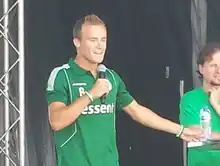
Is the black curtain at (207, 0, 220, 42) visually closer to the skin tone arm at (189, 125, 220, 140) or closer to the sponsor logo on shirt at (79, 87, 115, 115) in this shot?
the skin tone arm at (189, 125, 220, 140)

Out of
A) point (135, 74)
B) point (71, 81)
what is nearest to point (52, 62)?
point (135, 74)

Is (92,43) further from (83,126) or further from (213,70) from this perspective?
(213,70)

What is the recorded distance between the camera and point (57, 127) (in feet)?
10.3

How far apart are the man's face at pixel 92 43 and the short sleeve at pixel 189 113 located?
62 cm

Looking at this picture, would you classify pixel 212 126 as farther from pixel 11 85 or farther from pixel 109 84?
pixel 11 85

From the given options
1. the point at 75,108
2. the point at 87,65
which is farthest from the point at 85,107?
the point at 87,65

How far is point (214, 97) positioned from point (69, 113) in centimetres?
89

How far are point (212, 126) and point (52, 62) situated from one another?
1546mm

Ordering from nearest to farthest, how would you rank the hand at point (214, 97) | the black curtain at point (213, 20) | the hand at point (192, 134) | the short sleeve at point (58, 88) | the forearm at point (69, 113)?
the forearm at point (69, 113) < the short sleeve at point (58, 88) < the hand at point (192, 134) < the hand at point (214, 97) < the black curtain at point (213, 20)

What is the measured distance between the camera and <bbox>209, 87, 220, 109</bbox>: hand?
11.7 ft

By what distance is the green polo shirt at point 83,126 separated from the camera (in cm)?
321

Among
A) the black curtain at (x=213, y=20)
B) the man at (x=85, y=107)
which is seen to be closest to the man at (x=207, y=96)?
the man at (x=85, y=107)

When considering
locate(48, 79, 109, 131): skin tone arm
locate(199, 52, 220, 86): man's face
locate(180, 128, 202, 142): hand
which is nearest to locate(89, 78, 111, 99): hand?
locate(48, 79, 109, 131): skin tone arm

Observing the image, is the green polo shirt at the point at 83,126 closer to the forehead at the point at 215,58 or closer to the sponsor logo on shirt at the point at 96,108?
the sponsor logo on shirt at the point at 96,108
